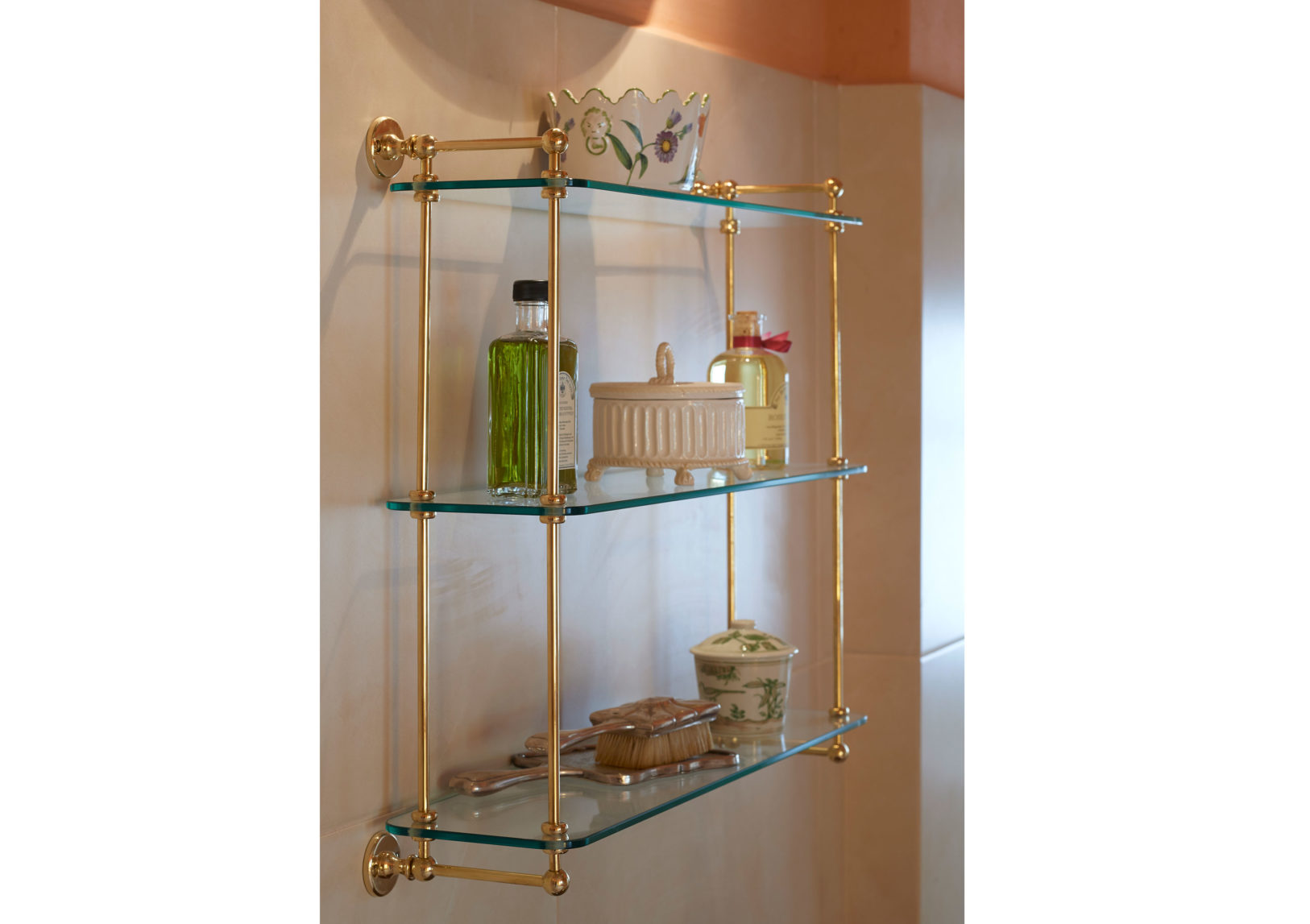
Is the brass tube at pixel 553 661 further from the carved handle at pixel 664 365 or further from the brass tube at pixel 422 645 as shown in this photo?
the carved handle at pixel 664 365

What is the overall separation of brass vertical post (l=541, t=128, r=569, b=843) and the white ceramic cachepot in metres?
0.11

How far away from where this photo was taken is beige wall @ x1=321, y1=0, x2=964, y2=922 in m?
0.90

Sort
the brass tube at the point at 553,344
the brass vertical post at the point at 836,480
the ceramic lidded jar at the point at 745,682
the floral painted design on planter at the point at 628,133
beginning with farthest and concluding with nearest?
the brass vertical post at the point at 836,480
the ceramic lidded jar at the point at 745,682
the floral painted design on planter at the point at 628,133
the brass tube at the point at 553,344

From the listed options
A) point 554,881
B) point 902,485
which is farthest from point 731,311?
point 554,881

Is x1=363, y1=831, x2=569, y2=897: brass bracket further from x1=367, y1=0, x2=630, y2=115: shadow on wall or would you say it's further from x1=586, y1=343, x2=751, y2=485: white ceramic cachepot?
x1=367, y1=0, x2=630, y2=115: shadow on wall

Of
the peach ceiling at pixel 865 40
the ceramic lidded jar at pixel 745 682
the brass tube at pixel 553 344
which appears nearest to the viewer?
the brass tube at pixel 553 344

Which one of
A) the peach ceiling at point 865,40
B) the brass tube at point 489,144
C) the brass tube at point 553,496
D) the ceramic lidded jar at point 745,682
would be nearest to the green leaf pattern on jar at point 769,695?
the ceramic lidded jar at point 745,682

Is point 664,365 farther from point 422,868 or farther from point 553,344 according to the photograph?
point 422,868

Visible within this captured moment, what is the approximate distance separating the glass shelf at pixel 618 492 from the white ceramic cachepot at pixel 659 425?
0.02 meters

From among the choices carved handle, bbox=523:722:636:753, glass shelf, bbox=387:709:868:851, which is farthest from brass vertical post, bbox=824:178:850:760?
carved handle, bbox=523:722:636:753

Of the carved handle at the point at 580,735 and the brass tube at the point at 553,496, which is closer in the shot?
the brass tube at the point at 553,496

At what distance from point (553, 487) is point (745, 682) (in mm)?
374

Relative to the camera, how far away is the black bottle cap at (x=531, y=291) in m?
0.94

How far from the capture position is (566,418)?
3.10 feet
